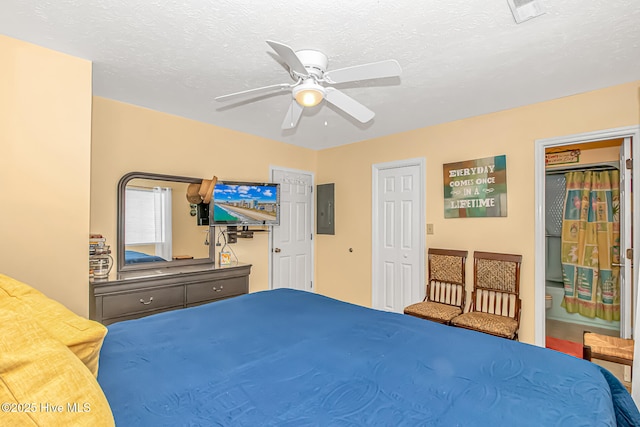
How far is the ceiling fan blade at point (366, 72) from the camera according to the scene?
5.69 ft

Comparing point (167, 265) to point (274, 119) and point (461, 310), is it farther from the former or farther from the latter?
point (461, 310)

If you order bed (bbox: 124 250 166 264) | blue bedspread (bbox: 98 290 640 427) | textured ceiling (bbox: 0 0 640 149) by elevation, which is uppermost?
textured ceiling (bbox: 0 0 640 149)

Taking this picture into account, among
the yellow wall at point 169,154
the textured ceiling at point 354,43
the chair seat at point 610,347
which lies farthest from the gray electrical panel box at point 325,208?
the chair seat at point 610,347

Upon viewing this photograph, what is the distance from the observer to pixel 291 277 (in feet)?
15.5

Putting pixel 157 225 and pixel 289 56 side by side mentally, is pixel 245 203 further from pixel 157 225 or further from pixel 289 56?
pixel 289 56

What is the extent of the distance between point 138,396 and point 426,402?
3.34 ft

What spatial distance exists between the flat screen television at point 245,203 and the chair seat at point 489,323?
7.85 feet

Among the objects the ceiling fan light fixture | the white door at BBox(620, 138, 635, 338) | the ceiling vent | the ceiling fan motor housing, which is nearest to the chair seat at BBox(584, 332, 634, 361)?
the white door at BBox(620, 138, 635, 338)

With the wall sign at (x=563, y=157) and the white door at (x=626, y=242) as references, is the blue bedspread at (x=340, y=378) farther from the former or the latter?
the wall sign at (x=563, y=157)

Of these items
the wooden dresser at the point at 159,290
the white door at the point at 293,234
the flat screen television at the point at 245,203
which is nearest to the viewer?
the wooden dresser at the point at 159,290

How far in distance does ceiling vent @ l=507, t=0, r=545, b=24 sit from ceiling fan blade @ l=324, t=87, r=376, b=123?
0.93 m

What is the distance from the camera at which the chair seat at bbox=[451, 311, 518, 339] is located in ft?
8.89

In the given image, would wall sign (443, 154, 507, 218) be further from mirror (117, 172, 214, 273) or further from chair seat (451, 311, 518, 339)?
mirror (117, 172, 214, 273)

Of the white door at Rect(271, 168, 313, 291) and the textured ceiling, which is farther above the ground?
the textured ceiling
